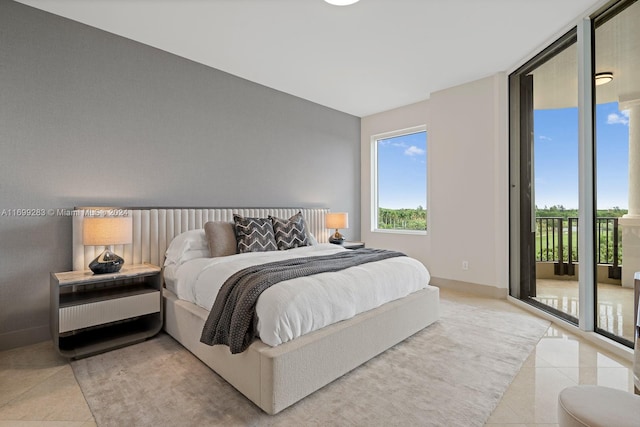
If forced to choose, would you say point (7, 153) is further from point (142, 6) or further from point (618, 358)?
point (618, 358)

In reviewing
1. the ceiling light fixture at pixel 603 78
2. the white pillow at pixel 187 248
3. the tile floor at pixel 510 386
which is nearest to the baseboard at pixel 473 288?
the tile floor at pixel 510 386

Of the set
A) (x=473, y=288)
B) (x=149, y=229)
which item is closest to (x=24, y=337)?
(x=149, y=229)

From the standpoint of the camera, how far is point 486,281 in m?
4.20

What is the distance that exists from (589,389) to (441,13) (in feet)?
9.60

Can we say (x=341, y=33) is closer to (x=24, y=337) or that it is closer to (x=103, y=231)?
(x=103, y=231)

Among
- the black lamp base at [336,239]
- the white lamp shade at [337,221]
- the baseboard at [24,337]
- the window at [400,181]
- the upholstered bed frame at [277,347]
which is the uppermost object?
the window at [400,181]

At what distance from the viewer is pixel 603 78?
275 cm

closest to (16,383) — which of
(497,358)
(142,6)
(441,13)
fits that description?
(142,6)

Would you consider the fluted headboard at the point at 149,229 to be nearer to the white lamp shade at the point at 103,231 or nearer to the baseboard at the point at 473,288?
the white lamp shade at the point at 103,231

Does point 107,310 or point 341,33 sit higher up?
point 341,33

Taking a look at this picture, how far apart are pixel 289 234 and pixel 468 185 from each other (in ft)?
8.55

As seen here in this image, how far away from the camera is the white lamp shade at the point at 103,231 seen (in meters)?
2.62

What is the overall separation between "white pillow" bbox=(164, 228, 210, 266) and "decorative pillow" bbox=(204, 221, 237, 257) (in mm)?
84

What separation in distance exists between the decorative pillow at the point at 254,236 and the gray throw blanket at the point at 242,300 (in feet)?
2.76
